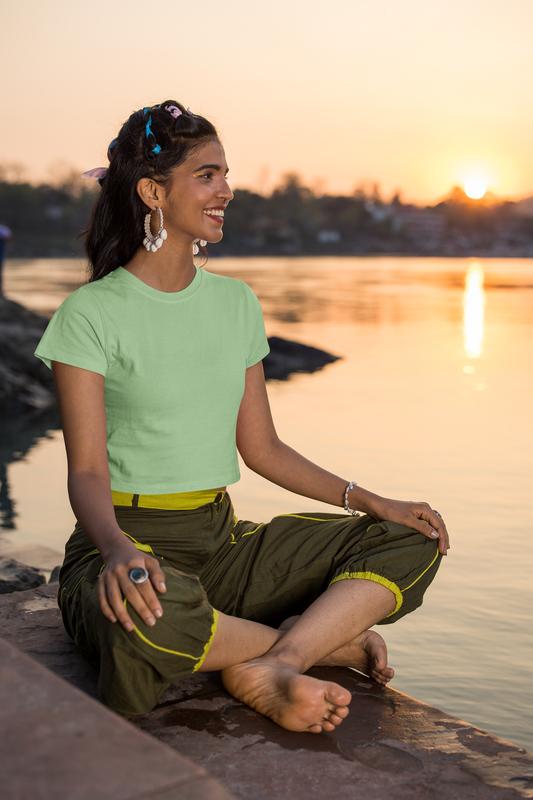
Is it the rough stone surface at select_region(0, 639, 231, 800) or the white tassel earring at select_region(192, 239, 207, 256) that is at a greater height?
the white tassel earring at select_region(192, 239, 207, 256)

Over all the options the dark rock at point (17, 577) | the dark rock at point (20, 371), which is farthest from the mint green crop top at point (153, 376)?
the dark rock at point (20, 371)

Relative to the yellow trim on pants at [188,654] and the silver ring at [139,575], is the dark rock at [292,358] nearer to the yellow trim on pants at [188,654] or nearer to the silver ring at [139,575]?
the yellow trim on pants at [188,654]

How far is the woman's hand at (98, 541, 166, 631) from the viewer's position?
156 centimetres

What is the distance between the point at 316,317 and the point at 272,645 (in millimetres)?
13254

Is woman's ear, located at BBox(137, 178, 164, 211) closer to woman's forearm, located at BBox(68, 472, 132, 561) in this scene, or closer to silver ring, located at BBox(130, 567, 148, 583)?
woman's forearm, located at BBox(68, 472, 132, 561)

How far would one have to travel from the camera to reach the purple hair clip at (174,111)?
2.07 meters

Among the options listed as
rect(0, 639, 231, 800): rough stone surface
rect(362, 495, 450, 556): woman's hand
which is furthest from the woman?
rect(0, 639, 231, 800): rough stone surface

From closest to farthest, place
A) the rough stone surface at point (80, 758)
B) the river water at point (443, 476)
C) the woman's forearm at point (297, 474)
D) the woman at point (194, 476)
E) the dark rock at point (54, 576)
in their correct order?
the rough stone surface at point (80, 758) < the woman at point (194, 476) < the woman's forearm at point (297, 474) < the river water at point (443, 476) < the dark rock at point (54, 576)

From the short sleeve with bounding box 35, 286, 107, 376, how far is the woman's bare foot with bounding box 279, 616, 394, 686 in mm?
757

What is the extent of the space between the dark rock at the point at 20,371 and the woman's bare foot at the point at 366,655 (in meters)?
5.24

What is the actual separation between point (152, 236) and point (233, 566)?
82 cm

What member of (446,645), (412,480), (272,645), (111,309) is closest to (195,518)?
(272,645)

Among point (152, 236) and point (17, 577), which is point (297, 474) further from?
point (17, 577)

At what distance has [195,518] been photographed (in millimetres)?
1979
